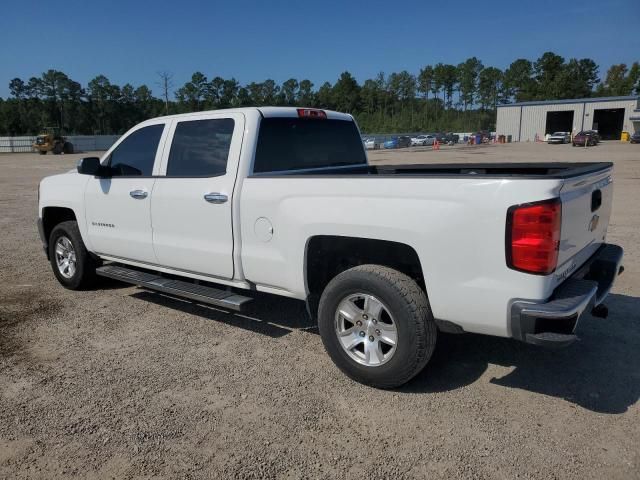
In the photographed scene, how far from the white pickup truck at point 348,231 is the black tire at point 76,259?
0.09 ft

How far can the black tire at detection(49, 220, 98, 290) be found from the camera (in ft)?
19.4

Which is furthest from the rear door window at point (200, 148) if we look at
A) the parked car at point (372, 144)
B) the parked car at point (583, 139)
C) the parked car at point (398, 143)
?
the parked car at point (398, 143)

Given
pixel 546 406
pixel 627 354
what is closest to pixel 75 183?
pixel 546 406

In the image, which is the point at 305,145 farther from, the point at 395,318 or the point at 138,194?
the point at 395,318

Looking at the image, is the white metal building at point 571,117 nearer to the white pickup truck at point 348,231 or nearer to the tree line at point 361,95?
the tree line at point 361,95

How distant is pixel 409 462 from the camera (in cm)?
293

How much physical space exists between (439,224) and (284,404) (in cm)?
157

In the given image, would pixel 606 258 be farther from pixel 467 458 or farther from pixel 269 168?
pixel 269 168

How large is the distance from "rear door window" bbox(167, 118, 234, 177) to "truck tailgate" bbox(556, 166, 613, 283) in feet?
8.61

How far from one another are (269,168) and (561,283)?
96.1 inches

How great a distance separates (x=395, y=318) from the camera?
3.48 metres

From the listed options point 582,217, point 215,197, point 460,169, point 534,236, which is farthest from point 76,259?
point 582,217

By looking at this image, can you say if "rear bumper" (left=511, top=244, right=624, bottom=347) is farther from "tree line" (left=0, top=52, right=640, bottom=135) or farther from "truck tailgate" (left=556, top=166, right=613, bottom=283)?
"tree line" (left=0, top=52, right=640, bottom=135)

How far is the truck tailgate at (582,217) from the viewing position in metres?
3.17
